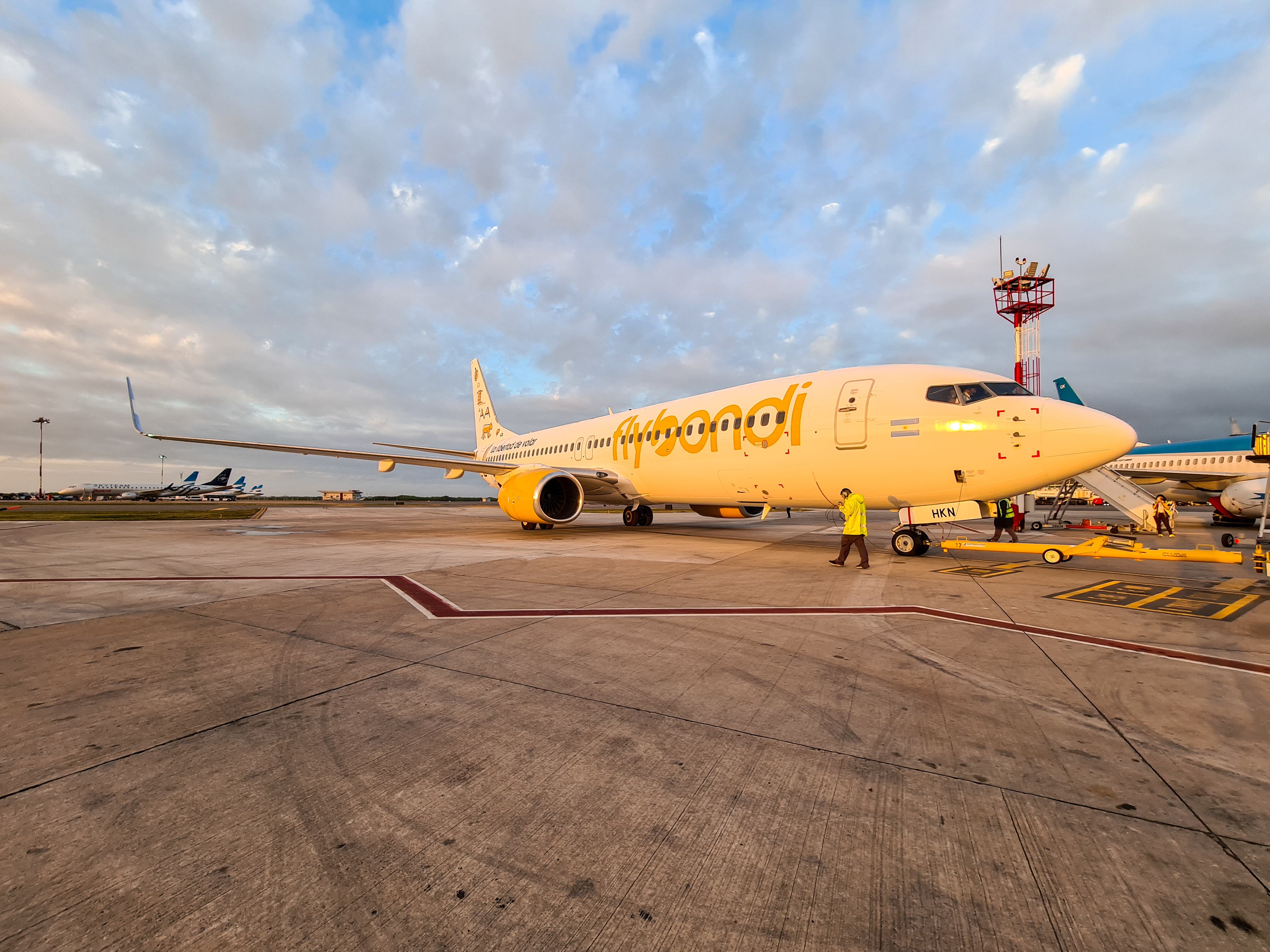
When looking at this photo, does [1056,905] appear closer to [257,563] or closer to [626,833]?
[626,833]

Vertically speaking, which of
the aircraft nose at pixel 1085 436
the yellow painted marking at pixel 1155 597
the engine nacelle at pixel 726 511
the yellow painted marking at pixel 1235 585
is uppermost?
the aircraft nose at pixel 1085 436

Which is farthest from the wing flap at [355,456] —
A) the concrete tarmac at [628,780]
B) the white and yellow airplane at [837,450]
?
the concrete tarmac at [628,780]

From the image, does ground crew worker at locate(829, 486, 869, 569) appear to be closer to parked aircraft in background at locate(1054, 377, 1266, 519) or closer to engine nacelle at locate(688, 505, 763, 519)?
engine nacelle at locate(688, 505, 763, 519)

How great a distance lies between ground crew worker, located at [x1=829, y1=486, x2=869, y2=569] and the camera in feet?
29.2

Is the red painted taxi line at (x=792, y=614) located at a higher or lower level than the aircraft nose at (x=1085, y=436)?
lower

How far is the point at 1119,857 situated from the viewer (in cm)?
190

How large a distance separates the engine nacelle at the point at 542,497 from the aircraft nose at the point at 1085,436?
9.83 meters

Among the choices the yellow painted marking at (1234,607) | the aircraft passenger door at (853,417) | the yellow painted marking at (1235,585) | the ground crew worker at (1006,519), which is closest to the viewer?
the yellow painted marking at (1234,607)

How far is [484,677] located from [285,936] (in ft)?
7.14

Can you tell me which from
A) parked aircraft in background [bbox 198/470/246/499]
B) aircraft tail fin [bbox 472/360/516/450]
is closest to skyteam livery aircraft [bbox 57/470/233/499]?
parked aircraft in background [bbox 198/470/246/499]

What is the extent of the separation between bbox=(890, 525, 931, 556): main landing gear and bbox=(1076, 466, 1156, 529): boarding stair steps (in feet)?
21.8

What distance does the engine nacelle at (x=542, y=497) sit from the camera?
14.1 meters

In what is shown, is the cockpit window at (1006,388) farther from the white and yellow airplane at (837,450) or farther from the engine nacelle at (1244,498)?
the engine nacelle at (1244,498)

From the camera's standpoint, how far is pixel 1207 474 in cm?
2314
